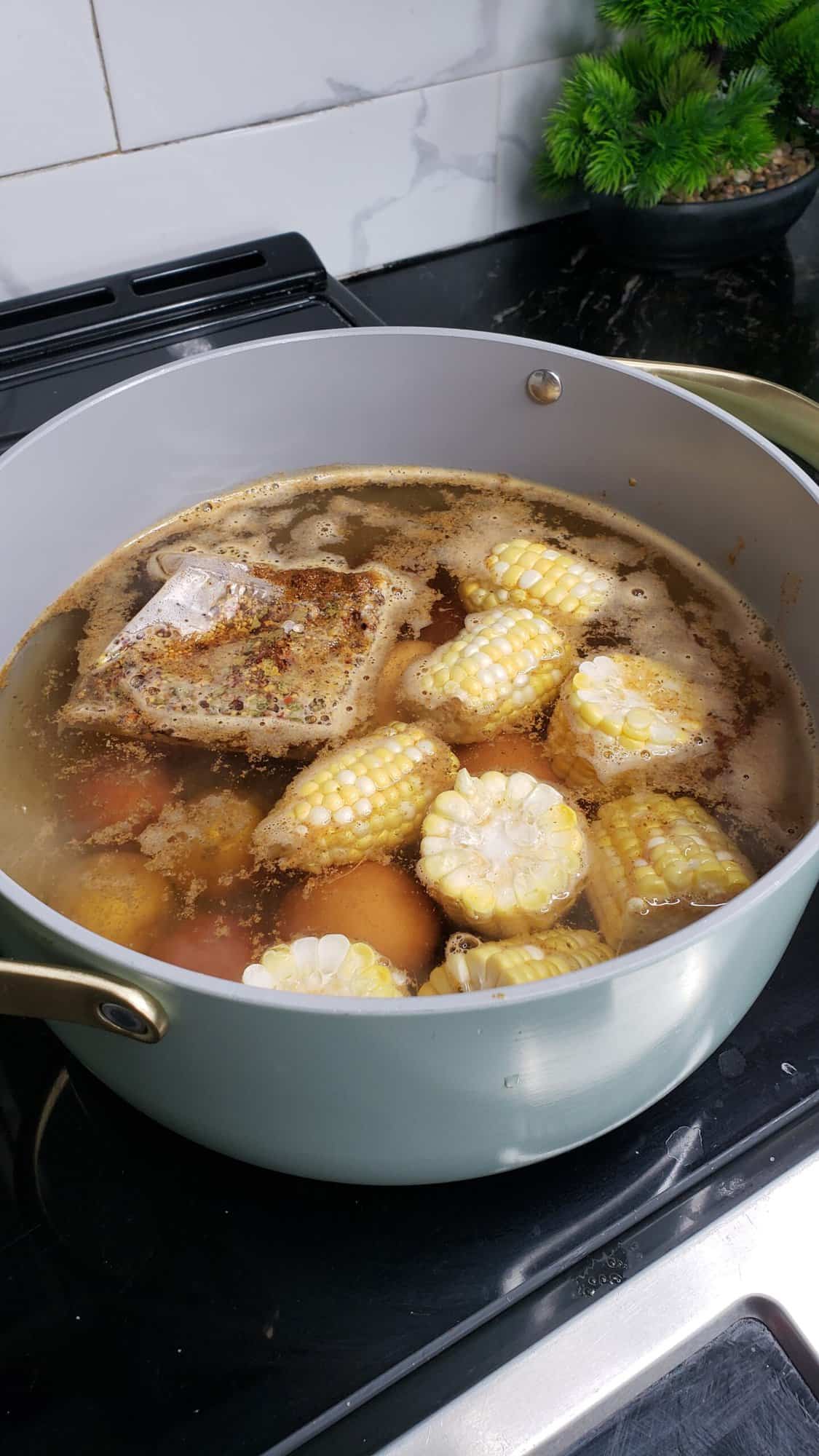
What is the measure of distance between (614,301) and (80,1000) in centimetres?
101

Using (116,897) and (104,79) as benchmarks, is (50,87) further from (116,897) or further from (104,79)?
(116,897)

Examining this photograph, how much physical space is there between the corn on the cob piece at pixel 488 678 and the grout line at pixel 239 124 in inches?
23.3

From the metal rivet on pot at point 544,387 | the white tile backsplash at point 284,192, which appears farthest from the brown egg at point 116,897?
the white tile backsplash at point 284,192

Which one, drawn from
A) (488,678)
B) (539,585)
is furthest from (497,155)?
(488,678)

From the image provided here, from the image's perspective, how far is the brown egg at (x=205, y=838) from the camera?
0.61 m

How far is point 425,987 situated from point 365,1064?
0.42ft

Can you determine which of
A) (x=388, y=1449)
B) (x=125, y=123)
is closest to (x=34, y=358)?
(x=125, y=123)

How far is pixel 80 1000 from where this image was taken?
1.40 ft

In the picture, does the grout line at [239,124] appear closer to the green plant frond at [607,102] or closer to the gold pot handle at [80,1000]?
the green plant frond at [607,102]

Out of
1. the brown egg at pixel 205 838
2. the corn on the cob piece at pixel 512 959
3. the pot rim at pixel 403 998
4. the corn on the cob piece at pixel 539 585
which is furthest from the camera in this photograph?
the corn on the cob piece at pixel 539 585

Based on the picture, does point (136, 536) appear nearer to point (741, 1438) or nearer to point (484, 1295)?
point (484, 1295)

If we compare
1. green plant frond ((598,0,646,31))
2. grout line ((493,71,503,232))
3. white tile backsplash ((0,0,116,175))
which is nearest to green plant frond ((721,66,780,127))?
green plant frond ((598,0,646,31))

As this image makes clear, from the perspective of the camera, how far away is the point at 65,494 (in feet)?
2.48

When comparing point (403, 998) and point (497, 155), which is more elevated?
point (497, 155)
